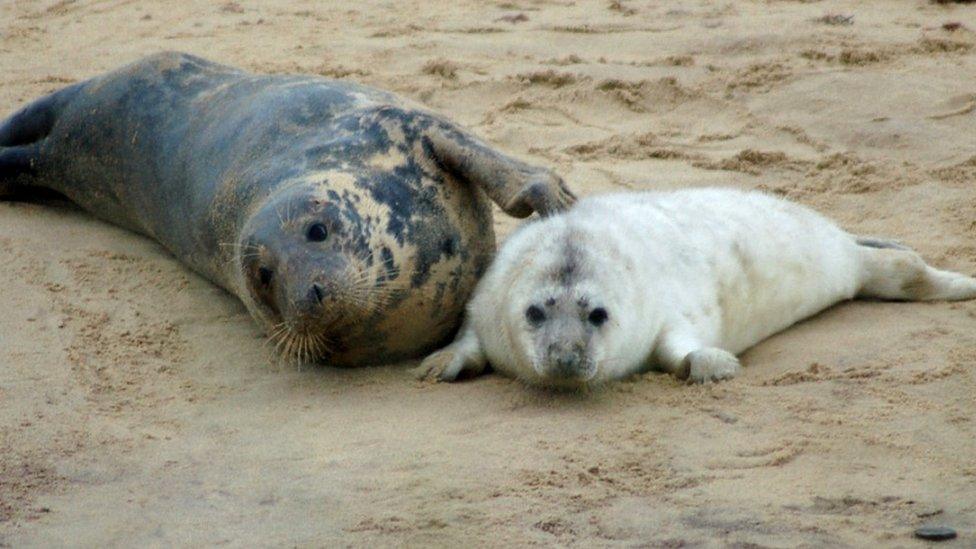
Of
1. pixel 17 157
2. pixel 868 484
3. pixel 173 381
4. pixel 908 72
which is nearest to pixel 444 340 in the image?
pixel 173 381

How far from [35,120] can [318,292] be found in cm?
255

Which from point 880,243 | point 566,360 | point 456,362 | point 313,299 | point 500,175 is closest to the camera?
point 566,360

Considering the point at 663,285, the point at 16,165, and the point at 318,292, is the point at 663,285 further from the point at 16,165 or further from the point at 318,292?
the point at 16,165

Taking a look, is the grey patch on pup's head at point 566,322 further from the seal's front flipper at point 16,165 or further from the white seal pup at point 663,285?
the seal's front flipper at point 16,165

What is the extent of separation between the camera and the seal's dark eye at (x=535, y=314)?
4195mm

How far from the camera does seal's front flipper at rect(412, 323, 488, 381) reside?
14.3ft

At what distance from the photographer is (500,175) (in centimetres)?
463

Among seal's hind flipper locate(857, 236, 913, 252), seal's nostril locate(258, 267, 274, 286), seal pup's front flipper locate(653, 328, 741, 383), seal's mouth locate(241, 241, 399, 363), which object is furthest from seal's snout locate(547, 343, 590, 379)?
seal's hind flipper locate(857, 236, 913, 252)

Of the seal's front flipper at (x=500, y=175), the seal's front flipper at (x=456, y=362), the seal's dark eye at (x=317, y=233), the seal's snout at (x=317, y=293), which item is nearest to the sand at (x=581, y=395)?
the seal's front flipper at (x=456, y=362)

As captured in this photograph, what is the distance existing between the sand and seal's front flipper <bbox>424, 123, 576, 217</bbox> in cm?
55

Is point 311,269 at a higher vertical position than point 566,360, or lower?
higher

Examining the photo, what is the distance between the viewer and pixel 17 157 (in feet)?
20.3

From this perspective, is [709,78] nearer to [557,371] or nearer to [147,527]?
[557,371]

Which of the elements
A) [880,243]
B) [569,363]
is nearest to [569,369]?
[569,363]
